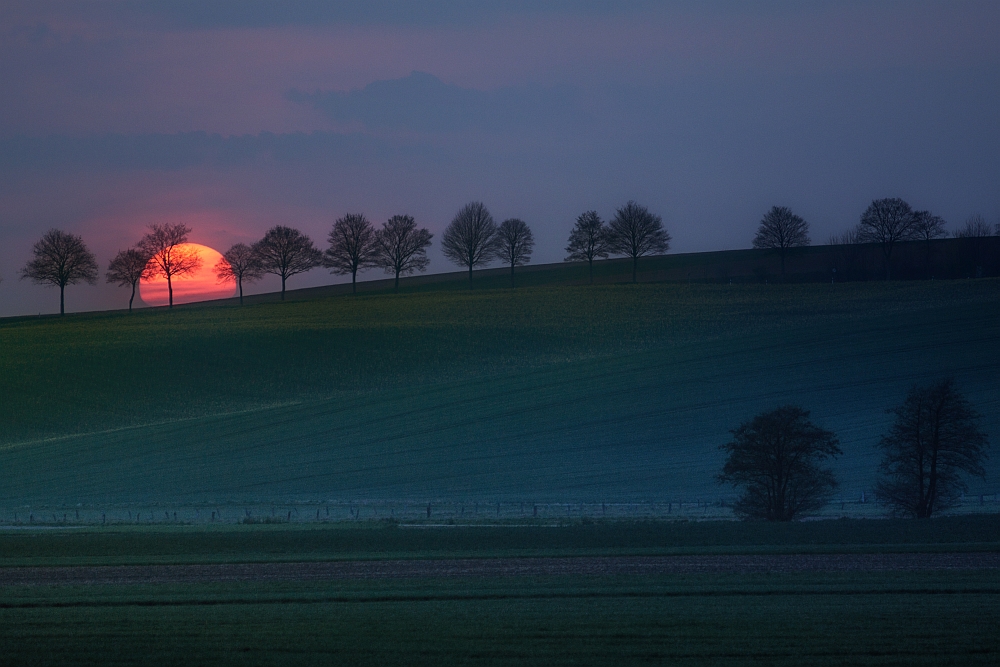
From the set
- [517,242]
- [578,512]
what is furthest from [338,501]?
[517,242]

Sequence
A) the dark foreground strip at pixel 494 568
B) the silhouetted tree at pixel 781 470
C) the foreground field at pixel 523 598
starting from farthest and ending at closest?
the silhouetted tree at pixel 781 470 → the dark foreground strip at pixel 494 568 → the foreground field at pixel 523 598

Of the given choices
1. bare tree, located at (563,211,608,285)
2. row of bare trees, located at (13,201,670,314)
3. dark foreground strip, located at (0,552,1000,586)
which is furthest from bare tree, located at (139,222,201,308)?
dark foreground strip, located at (0,552,1000,586)

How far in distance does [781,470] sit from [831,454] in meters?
1.89

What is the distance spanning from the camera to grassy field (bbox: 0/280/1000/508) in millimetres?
29453

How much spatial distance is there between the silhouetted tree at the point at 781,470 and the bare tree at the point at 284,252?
60.5m

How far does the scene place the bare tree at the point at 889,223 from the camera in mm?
74688

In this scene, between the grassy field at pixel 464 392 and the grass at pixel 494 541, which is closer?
the grass at pixel 494 541

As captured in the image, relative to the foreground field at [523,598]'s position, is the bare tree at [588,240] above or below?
above

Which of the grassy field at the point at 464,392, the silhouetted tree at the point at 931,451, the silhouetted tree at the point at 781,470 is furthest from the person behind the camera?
the grassy field at the point at 464,392

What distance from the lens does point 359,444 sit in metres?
33.8

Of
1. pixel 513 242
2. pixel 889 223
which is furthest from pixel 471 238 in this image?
pixel 889 223

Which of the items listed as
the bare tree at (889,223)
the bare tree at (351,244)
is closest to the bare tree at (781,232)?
the bare tree at (889,223)

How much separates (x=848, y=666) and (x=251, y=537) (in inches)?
524

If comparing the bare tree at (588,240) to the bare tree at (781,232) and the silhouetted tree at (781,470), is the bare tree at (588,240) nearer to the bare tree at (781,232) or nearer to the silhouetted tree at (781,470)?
the bare tree at (781,232)
